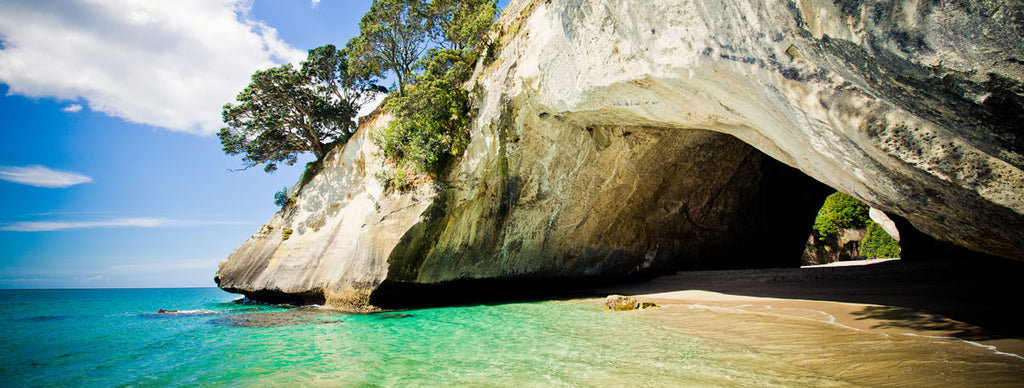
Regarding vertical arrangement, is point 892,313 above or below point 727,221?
below

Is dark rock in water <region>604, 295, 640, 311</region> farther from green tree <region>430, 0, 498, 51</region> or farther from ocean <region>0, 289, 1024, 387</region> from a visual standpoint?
green tree <region>430, 0, 498, 51</region>

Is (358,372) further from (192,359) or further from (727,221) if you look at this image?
(727,221)

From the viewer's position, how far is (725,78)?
4898 millimetres

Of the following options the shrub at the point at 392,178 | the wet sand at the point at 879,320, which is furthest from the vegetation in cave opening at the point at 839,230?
the shrub at the point at 392,178

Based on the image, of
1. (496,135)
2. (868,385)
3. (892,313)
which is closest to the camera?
(868,385)

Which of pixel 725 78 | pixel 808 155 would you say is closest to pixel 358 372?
pixel 725 78

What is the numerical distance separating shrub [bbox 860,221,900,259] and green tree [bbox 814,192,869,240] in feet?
2.24

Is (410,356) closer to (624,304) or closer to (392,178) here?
(624,304)

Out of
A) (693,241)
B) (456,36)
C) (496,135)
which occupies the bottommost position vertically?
(693,241)

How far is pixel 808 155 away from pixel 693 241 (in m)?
11.6

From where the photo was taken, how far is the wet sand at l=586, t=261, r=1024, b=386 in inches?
130

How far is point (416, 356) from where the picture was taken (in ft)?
17.4

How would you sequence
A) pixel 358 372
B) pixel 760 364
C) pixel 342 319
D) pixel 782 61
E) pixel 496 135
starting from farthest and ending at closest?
pixel 496 135
pixel 342 319
pixel 358 372
pixel 782 61
pixel 760 364

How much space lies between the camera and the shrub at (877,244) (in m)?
21.2
